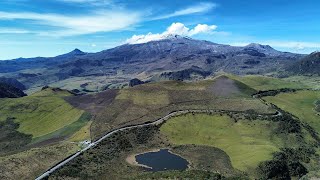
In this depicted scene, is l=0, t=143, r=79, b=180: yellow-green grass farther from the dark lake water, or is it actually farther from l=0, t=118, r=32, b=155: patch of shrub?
l=0, t=118, r=32, b=155: patch of shrub

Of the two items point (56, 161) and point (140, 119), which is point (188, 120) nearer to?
point (140, 119)

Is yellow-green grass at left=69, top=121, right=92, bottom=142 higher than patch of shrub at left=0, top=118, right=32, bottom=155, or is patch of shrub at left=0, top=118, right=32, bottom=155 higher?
yellow-green grass at left=69, top=121, right=92, bottom=142

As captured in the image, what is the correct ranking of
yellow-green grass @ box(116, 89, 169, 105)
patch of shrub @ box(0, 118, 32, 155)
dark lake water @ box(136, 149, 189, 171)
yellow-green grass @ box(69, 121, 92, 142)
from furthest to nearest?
yellow-green grass @ box(116, 89, 169, 105)
patch of shrub @ box(0, 118, 32, 155)
yellow-green grass @ box(69, 121, 92, 142)
dark lake water @ box(136, 149, 189, 171)

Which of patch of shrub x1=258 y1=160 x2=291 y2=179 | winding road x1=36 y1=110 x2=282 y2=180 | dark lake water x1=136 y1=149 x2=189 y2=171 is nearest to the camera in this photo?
winding road x1=36 y1=110 x2=282 y2=180

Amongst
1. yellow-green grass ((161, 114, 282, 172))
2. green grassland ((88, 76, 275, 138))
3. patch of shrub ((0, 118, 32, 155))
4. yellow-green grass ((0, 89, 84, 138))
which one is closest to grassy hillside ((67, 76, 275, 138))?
green grassland ((88, 76, 275, 138))

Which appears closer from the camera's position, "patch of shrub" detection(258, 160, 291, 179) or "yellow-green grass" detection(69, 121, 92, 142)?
"patch of shrub" detection(258, 160, 291, 179)

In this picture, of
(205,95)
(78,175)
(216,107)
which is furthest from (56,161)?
(205,95)

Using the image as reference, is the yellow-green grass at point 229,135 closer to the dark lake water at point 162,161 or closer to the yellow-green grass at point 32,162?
the dark lake water at point 162,161
